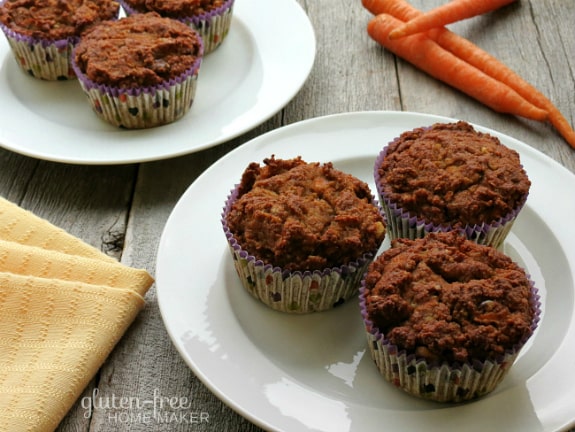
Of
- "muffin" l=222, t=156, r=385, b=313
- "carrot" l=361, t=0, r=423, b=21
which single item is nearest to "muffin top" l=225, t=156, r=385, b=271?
"muffin" l=222, t=156, r=385, b=313

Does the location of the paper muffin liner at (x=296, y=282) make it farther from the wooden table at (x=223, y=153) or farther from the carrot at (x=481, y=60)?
the carrot at (x=481, y=60)

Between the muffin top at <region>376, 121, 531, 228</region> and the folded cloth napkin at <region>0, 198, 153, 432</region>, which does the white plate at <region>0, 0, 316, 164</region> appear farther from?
the muffin top at <region>376, 121, 531, 228</region>

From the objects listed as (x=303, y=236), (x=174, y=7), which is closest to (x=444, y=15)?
(x=174, y=7)

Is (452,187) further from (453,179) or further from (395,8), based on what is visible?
(395,8)

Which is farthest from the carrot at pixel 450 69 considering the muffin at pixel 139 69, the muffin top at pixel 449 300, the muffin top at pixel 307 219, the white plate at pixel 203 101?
the muffin top at pixel 449 300

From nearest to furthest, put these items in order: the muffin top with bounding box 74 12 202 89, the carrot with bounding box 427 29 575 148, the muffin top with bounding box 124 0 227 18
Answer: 1. the muffin top with bounding box 74 12 202 89
2. the carrot with bounding box 427 29 575 148
3. the muffin top with bounding box 124 0 227 18

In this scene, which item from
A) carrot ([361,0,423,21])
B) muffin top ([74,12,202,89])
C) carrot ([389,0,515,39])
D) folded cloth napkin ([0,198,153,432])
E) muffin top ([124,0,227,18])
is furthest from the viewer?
carrot ([361,0,423,21])
